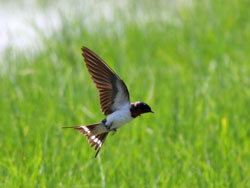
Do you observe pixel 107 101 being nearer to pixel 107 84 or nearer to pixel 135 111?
A: pixel 107 84

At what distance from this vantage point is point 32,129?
318 centimetres

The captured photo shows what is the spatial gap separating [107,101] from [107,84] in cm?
6

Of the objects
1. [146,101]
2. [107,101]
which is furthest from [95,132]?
[146,101]

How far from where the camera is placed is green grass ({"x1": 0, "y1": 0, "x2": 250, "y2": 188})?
2799mm

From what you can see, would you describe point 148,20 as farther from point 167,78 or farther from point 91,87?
point 91,87

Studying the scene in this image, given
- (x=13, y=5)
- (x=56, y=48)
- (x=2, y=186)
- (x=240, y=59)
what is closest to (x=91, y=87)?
(x=56, y=48)

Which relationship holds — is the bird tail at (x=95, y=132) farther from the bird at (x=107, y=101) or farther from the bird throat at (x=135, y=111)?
the bird throat at (x=135, y=111)

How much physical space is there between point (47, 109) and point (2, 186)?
125 centimetres

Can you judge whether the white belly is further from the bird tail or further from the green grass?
the green grass

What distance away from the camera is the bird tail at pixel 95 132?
1.93m

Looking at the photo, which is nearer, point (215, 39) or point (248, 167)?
point (248, 167)

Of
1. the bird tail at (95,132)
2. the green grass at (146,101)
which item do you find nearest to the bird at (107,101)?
the bird tail at (95,132)

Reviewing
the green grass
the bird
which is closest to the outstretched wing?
the bird

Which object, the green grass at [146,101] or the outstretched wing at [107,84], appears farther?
the green grass at [146,101]
